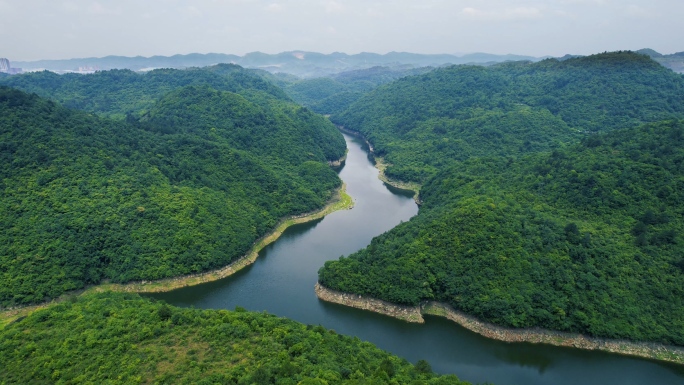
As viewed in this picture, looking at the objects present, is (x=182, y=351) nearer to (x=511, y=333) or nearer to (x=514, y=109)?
(x=511, y=333)

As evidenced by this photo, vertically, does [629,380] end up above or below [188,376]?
below

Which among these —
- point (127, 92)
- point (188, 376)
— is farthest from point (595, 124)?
point (127, 92)

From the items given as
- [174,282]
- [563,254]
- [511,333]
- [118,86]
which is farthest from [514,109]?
[118,86]

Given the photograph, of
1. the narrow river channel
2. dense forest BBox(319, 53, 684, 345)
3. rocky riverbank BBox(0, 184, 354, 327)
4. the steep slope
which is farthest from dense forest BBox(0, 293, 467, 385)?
dense forest BBox(319, 53, 684, 345)

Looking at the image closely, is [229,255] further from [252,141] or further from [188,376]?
[252,141]

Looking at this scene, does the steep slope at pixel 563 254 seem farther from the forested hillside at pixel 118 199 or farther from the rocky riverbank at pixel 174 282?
the forested hillside at pixel 118 199

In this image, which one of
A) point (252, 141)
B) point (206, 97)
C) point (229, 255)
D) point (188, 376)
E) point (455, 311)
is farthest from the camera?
point (206, 97)

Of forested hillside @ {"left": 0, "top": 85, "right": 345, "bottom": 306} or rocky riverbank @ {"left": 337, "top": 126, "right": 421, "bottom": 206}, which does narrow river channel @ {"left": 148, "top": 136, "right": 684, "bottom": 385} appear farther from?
rocky riverbank @ {"left": 337, "top": 126, "right": 421, "bottom": 206}
